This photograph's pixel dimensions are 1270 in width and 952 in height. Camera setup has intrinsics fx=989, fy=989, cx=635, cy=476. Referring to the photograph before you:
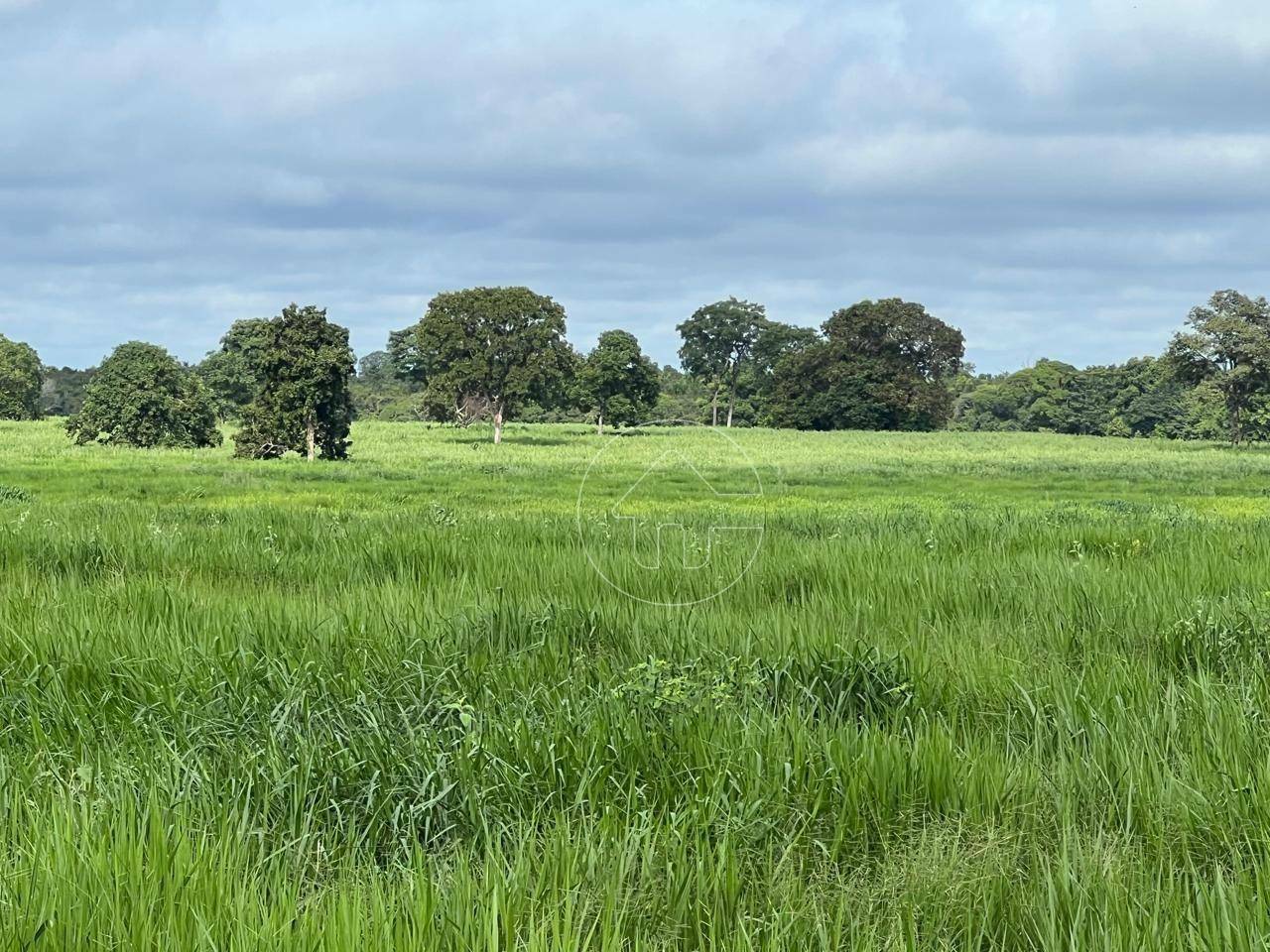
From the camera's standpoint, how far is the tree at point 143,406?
5066cm

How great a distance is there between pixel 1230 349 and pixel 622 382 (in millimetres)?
42908

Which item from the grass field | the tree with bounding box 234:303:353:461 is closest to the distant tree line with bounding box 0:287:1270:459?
the tree with bounding box 234:303:353:461

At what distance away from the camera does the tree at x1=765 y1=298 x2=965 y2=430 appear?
104188 mm

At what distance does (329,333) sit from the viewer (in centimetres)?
4066

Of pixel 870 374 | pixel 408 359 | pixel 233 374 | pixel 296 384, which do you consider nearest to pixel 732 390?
pixel 870 374

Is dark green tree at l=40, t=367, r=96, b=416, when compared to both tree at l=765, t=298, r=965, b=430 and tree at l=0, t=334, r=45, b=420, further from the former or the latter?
tree at l=765, t=298, r=965, b=430

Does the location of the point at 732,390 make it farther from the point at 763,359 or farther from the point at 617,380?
the point at 617,380

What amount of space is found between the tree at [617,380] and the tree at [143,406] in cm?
2440

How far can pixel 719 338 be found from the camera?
12950 cm

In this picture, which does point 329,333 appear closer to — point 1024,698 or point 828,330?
point 1024,698

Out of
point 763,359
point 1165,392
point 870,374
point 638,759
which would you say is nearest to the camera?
point 638,759

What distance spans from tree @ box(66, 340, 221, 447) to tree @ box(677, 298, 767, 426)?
3141 inches

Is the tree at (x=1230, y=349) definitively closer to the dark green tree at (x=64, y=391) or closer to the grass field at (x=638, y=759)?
the grass field at (x=638, y=759)

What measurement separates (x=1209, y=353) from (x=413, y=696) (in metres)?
79.9
